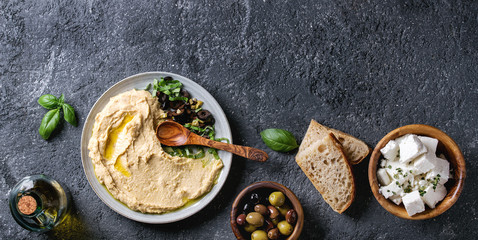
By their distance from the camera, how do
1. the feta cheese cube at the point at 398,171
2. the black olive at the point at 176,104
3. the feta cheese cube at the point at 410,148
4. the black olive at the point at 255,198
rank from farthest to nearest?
the black olive at the point at 176,104
the black olive at the point at 255,198
the feta cheese cube at the point at 398,171
the feta cheese cube at the point at 410,148

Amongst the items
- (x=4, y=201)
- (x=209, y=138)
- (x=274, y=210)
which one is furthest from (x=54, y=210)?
(x=274, y=210)

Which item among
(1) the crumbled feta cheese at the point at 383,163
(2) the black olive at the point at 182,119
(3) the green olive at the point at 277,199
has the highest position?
(2) the black olive at the point at 182,119

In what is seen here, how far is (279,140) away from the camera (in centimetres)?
270

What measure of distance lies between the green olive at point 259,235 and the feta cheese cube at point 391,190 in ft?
2.54

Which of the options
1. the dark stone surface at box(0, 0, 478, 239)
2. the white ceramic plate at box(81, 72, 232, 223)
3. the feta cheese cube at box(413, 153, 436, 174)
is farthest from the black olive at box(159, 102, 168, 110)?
the feta cheese cube at box(413, 153, 436, 174)

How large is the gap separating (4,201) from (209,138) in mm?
1525

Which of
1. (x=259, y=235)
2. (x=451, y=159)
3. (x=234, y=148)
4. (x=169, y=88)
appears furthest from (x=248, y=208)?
(x=451, y=159)

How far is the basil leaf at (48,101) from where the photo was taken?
2.81 m

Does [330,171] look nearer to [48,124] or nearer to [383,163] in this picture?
[383,163]

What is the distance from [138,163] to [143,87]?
507 mm

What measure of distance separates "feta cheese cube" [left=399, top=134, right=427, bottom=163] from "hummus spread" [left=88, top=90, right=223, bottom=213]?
114cm

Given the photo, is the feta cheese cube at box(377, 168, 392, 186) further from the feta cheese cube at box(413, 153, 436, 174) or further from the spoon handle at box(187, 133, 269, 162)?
the spoon handle at box(187, 133, 269, 162)

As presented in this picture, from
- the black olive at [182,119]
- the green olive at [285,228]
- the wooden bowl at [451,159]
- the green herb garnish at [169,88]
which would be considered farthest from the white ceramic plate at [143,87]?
the wooden bowl at [451,159]

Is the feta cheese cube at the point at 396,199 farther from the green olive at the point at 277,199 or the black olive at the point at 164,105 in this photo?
the black olive at the point at 164,105
